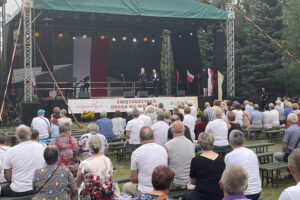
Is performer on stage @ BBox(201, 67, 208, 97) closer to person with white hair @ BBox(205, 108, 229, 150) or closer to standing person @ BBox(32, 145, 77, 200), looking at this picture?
person with white hair @ BBox(205, 108, 229, 150)

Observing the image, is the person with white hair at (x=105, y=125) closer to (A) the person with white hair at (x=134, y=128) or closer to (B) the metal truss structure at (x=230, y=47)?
(A) the person with white hair at (x=134, y=128)

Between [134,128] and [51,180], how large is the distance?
4.38 m

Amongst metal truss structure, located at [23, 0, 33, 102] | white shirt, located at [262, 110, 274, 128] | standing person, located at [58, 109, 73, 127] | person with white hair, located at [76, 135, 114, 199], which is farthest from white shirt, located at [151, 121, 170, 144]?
metal truss structure, located at [23, 0, 33, 102]

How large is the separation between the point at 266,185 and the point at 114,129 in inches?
163

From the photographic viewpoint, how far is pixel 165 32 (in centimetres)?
2284

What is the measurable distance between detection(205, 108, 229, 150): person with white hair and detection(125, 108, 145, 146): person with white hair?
1537mm

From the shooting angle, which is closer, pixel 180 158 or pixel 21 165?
pixel 21 165

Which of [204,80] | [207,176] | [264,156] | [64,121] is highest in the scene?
[204,80]

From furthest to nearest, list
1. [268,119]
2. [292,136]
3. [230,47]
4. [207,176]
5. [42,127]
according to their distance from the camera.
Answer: [230,47] < [268,119] < [42,127] < [292,136] < [207,176]

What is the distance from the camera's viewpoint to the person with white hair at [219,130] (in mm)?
7232

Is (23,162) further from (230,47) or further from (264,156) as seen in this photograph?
(230,47)

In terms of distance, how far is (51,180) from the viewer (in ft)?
12.8

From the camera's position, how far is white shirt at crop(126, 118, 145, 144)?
8185mm

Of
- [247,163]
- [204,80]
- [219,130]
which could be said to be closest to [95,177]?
[247,163]
